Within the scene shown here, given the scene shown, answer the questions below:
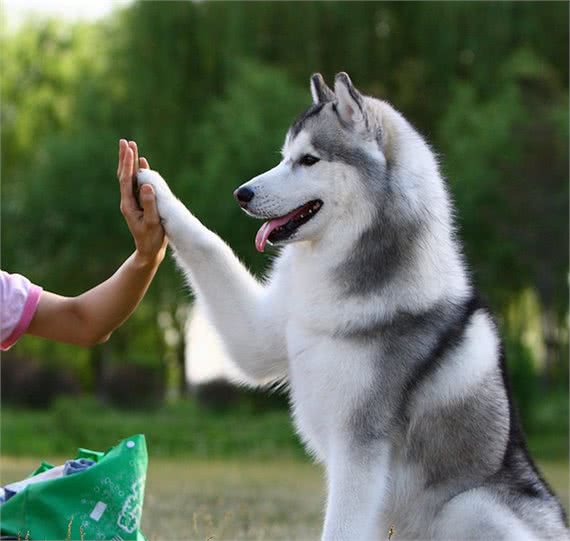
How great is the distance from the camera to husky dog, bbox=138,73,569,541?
384cm

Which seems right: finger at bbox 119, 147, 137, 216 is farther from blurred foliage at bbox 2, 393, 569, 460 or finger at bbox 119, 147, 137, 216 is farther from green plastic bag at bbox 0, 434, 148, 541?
blurred foliage at bbox 2, 393, 569, 460

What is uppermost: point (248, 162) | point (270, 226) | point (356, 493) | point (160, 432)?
point (270, 226)

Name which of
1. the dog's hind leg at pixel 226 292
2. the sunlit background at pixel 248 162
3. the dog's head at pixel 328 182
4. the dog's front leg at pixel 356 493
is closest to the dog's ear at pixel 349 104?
the dog's head at pixel 328 182

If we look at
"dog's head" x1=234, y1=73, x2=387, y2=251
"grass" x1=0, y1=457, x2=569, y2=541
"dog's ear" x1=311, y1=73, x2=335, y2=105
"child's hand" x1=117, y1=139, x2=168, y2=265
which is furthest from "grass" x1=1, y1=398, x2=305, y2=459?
"dog's head" x1=234, y1=73, x2=387, y2=251

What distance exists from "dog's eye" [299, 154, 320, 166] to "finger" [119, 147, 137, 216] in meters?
0.64

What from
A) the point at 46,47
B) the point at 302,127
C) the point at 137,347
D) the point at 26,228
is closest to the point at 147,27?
the point at 26,228

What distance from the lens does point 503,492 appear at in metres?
3.86

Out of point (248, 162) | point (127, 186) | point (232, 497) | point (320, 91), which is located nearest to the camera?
point (127, 186)

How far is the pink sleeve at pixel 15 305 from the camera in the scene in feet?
12.9

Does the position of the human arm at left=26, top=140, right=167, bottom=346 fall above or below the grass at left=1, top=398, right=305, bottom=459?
above

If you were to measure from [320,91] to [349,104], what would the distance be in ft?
0.93

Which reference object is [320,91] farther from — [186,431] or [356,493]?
[186,431]

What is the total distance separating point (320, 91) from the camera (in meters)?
4.27

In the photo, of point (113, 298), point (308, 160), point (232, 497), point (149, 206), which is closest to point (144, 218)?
point (149, 206)
